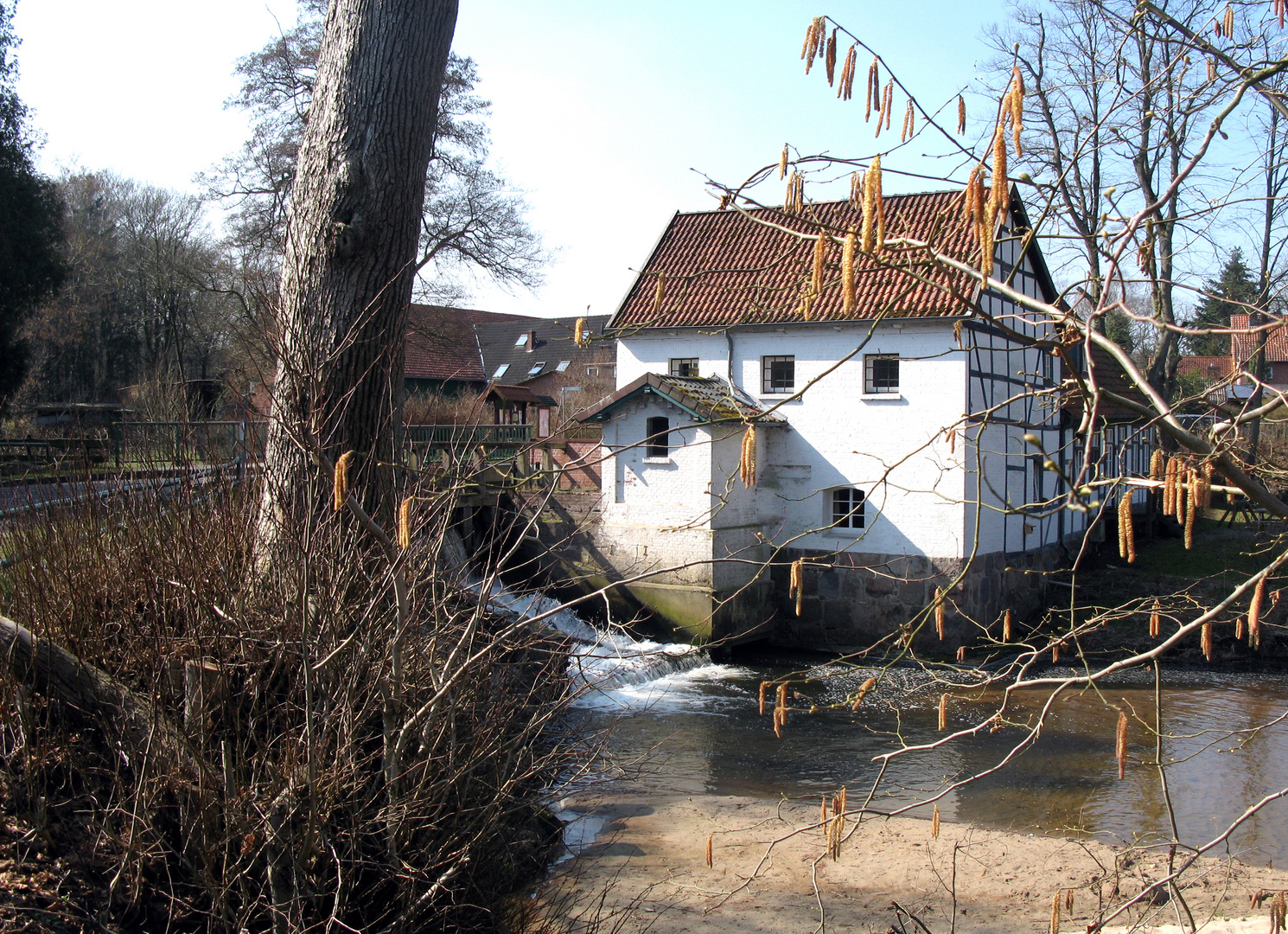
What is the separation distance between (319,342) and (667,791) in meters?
7.25

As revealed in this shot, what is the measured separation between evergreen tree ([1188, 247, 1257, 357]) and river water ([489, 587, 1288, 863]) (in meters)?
3.78

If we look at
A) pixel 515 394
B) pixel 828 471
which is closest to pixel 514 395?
pixel 515 394

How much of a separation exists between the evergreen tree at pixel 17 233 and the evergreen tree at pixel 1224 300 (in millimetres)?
19818

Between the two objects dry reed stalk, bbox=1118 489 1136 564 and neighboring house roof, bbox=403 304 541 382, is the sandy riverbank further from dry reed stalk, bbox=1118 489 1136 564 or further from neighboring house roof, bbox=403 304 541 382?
neighboring house roof, bbox=403 304 541 382

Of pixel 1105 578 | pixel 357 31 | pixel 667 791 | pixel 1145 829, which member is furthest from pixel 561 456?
pixel 357 31

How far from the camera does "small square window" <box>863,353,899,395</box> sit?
18.7m

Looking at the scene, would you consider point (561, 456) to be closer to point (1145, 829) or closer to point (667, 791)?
point (667, 791)

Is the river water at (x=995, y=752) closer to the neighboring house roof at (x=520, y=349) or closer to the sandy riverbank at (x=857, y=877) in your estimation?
the sandy riverbank at (x=857, y=877)

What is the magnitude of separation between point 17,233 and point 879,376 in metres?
16.6

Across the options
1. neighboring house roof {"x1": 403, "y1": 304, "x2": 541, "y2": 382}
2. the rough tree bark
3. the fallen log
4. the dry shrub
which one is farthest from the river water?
neighboring house roof {"x1": 403, "y1": 304, "x2": 541, "y2": 382}

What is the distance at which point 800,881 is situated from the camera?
8266 millimetres

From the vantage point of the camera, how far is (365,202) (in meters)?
5.80

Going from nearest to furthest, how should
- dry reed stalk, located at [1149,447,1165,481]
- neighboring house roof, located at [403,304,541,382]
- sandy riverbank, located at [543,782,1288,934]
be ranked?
dry reed stalk, located at [1149,447,1165,481] < sandy riverbank, located at [543,782,1288,934] < neighboring house roof, located at [403,304,541,382]

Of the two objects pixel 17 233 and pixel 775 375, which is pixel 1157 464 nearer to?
pixel 775 375
